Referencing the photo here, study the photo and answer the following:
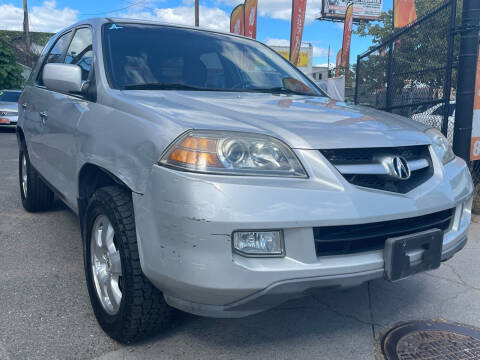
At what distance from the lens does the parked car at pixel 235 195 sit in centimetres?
182

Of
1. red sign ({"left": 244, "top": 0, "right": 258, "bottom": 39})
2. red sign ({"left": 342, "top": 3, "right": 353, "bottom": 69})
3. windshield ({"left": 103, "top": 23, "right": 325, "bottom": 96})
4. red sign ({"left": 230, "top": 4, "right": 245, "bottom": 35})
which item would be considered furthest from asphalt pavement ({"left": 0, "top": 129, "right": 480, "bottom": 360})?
red sign ({"left": 342, "top": 3, "right": 353, "bottom": 69})

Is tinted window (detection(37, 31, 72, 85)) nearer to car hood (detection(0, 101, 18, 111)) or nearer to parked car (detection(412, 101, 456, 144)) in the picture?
parked car (detection(412, 101, 456, 144))

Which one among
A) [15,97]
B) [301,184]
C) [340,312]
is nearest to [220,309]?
[301,184]

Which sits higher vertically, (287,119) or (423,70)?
(423,70)

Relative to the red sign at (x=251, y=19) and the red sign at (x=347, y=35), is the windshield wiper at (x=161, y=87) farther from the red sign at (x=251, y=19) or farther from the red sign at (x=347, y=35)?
the red sign at (x=347, y=35)

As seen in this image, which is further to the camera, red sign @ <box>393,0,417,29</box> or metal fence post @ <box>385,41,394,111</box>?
red sign @ <box>393,0,417,29</box>

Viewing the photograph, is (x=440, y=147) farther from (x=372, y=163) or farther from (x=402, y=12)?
(x=402, y=12)

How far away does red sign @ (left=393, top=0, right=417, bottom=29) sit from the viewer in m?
11.8

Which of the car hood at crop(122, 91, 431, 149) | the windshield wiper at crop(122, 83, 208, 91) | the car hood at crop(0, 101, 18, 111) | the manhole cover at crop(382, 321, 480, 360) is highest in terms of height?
the windshield wiper at crop(122, 83, 208, 91)

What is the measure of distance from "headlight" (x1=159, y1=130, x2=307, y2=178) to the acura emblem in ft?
1.44

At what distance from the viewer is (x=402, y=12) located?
12.0 metres

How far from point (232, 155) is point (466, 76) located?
391cm

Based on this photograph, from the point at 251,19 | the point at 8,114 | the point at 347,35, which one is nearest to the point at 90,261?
the point at 8,114

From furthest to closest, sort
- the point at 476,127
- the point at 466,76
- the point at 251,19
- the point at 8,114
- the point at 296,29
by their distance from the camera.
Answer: the point at 296,29
the point at 251,19
the point at 8,114
the point at 476,127
the point at 466,76
